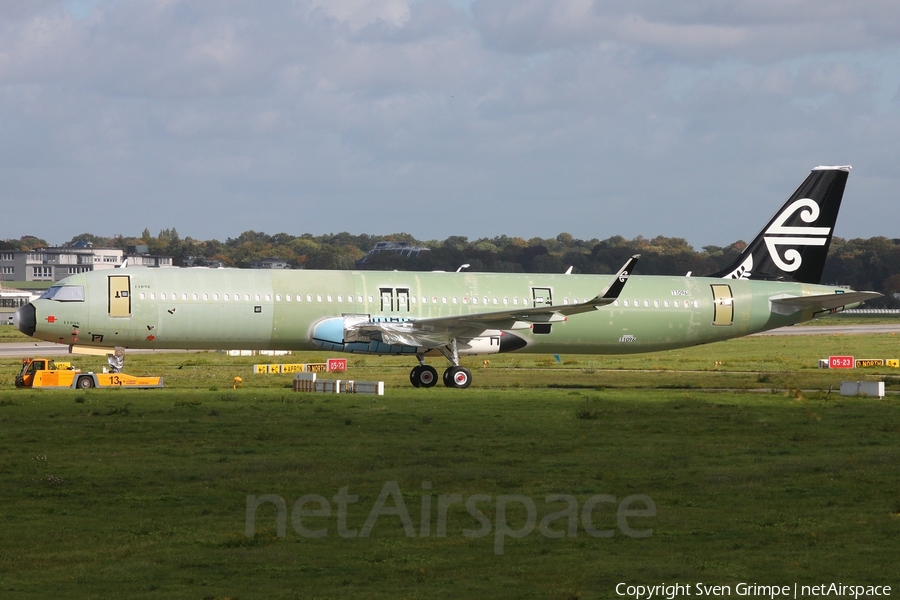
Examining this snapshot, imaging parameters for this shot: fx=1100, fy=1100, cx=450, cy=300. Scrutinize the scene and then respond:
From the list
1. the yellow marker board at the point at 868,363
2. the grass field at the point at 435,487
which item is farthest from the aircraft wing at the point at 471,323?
the yellow marker board at the point at 868,363

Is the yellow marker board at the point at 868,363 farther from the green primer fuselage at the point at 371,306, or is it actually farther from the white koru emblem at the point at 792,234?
the white koru emblem at the point at 792,234

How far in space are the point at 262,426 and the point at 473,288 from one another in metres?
18.7

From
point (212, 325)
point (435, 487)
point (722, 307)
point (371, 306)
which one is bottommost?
point (435, 487)

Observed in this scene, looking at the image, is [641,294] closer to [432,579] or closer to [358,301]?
[358,301]

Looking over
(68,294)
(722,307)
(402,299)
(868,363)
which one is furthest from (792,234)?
(68,294)

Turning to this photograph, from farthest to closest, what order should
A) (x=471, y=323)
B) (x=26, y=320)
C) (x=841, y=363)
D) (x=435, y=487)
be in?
1. (x=841, y=363)
2. (x=471, y=323)
3. (x=26, y=320)
4. (x=435, y=487)

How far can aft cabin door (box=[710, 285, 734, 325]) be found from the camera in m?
54.1

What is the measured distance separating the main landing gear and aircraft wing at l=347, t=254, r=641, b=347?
1.89ft

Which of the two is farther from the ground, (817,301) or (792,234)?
(792,234)

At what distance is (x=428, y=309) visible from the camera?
49500mm

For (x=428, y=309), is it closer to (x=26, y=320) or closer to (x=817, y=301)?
(x=26, y=320)

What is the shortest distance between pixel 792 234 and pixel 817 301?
4.69 m

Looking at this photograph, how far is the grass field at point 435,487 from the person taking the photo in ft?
57.7

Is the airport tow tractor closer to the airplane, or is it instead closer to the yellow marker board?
the airplane
